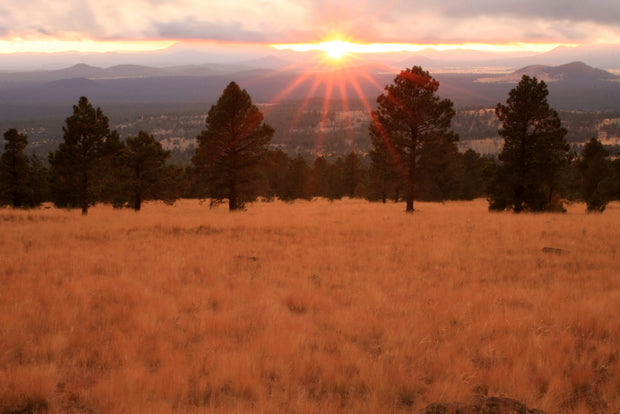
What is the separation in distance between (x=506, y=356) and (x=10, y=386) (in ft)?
18.2

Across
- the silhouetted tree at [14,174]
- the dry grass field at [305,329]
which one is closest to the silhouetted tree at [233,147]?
the dry grass field at [305,329]

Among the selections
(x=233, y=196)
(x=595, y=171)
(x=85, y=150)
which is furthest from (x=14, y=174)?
(x=595, y=171)

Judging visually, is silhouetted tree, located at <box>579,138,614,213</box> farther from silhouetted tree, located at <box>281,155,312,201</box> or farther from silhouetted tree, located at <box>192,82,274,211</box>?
silhouetted tree, located at <box>281,155,312,201</box>

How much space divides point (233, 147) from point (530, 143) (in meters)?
18.0

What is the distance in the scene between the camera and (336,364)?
4.55 meters

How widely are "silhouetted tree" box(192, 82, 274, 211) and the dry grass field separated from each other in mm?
14282

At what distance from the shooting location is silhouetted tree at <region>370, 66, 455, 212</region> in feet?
77.0

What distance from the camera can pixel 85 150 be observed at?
78.1 ft

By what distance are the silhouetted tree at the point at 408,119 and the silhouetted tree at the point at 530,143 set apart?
138 inches

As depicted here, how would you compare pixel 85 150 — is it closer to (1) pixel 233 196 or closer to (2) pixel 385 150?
(1) pixel 233 196

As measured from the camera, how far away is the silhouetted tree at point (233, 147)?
79.3 ft

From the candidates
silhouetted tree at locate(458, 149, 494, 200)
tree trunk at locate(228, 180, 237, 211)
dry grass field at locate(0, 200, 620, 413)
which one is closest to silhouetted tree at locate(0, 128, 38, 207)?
tree trunk at locate(228, 180, 237, 211)

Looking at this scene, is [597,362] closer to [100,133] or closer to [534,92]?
[534,92]

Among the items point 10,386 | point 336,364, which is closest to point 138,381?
point 10,386
